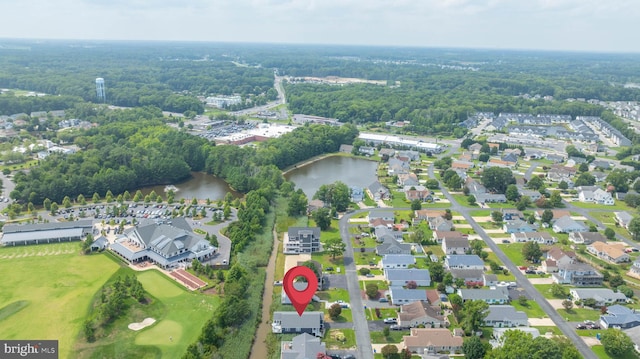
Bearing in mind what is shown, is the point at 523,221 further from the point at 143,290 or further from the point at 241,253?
the point at 143,290

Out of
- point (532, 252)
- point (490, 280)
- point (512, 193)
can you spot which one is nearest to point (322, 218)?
point (490, 280)

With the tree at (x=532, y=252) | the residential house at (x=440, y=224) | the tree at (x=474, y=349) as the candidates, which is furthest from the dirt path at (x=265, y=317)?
the tree at (x=532, y=252)

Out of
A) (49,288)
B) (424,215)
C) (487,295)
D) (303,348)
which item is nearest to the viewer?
(303,348)

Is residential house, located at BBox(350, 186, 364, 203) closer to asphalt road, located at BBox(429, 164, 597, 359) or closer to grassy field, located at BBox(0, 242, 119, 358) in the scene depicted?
asphalt road, located at BBox(429, 164, 597, 359)

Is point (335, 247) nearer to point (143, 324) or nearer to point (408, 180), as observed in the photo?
point (143, 324)

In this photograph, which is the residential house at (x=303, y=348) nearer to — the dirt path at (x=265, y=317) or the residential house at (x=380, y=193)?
the dirt path at (x=265, y=317)

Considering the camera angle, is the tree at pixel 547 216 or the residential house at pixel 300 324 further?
the tree at pixel 547 216

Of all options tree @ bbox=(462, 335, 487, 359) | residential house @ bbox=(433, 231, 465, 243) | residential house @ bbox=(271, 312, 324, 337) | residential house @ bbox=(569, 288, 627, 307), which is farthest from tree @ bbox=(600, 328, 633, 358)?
residential house @ bbox=(271, 312, 324, 337)
